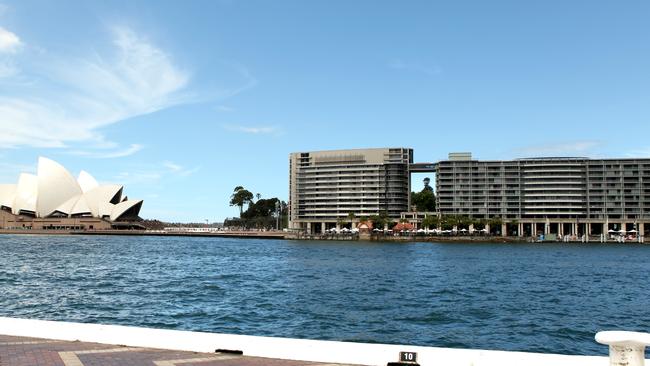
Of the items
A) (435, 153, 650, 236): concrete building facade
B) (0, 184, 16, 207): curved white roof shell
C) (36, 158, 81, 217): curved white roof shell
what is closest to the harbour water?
(36, 158, 81, 217): curved white roof shell

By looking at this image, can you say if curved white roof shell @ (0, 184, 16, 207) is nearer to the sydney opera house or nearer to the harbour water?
the sydney opera house

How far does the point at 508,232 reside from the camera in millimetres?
180500

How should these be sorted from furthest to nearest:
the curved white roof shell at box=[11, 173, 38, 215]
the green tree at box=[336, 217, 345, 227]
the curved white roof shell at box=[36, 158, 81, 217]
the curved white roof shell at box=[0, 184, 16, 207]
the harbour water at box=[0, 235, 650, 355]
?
1. the green tree at box=[336, 217, 345, 227]
2. the curved white roof shell at box=[0, 184, 16, 207]
3. the curved white roof shell at box=[11, 173, 38, 215]
4. the curved white roof shell at box=[36, 158, 81, 217]
5. the harbour water at box=[0, 235, 650, 355]

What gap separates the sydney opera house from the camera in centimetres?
16400

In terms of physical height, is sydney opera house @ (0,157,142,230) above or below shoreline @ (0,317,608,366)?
above

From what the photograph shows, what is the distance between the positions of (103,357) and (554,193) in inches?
7165

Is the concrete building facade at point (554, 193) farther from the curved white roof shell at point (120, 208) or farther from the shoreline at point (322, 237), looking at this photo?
the curved white roof shell at point (120, 208)

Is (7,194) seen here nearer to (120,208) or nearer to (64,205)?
(64,205)

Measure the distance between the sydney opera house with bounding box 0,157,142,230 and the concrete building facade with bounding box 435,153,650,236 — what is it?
9885 centimetres

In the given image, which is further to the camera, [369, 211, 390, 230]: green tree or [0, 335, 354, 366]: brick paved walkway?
[369, 211, 390, 230]: green tree

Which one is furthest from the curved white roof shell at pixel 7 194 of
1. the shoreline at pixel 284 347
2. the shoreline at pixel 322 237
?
the shoreline at pixel 284 347

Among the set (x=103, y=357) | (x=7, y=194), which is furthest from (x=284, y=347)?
(x=7, y=194)

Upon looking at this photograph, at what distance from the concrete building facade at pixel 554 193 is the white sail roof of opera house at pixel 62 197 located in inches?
3869

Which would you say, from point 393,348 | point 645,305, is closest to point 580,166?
point 645,305
